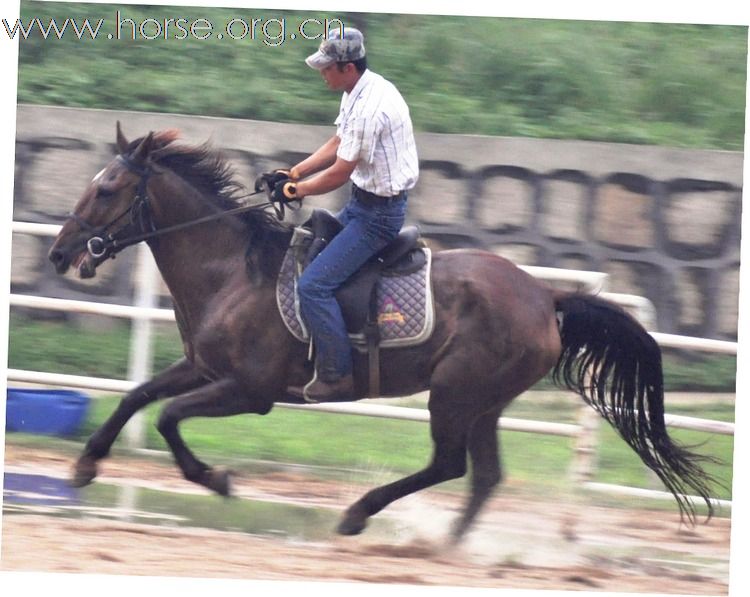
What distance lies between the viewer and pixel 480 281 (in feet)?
18.7

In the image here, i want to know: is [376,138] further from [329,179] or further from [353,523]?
[353,523]

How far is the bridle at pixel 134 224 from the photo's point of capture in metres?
5.68

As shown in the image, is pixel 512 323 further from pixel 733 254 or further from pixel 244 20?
pixel 244 20

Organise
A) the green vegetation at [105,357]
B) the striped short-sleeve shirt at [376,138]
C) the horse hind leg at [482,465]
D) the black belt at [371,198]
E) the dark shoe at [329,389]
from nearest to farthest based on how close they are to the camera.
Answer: the striped short-sleeve shirt at [376,138]
the black belt at [371,198]
the dark shoe at [329,389]
the horse hind leg at [482,465]
the green vegetation at [105,357]

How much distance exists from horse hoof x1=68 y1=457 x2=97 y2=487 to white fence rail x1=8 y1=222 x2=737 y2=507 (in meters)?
0.81

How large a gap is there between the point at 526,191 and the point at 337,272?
3109 millimetres

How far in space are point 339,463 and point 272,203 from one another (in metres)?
2.01

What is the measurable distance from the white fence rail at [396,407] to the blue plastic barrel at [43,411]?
150 mm

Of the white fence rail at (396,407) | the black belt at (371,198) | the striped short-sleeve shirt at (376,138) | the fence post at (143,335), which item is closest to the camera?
the striped short-sleeve shirt at (376,138)

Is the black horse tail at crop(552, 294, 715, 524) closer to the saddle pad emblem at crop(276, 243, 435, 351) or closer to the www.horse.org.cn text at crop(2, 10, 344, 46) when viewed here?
the saddle pad emblem at crop(276, 243, 435, 351)

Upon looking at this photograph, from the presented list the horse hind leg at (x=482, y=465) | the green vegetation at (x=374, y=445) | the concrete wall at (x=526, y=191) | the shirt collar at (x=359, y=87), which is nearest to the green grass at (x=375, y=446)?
the green vegetation at (x=374, y=445)

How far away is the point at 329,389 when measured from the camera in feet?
18.7

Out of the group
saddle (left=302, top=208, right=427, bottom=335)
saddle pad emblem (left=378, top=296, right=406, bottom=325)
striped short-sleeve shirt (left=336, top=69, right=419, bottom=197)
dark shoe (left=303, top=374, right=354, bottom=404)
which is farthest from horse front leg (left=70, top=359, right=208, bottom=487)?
striped short-sleeve shirt (left=336, top=69, right=419, bottom=197)

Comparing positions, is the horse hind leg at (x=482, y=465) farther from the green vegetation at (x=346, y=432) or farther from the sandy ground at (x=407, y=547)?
the green vegetation at (x=346, y=432)
